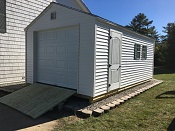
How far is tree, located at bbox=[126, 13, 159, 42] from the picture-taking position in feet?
127

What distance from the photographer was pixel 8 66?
7.96 m

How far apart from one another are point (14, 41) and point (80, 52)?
166 inches

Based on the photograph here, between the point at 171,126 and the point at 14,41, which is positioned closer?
the point at 171,126

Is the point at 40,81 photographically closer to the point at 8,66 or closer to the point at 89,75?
the point at 8,66

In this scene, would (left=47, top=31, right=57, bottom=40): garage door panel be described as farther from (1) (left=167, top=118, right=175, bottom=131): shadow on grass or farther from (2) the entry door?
(1) (left=167, top=118, right=175, bottom=131): shadow on grass

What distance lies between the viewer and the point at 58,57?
6352 millimetres

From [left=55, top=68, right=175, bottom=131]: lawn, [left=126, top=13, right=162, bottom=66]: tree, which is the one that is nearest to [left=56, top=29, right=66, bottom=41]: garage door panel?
[left=55, top=68, right=175, bottom=131]: lawn

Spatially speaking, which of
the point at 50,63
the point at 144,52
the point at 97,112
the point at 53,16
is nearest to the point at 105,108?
Result: the point at 97,112

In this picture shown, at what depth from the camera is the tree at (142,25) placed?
38.8 meters

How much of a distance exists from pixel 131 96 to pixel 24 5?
6.56m

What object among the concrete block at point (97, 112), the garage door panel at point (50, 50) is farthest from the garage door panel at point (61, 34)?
the concrete block at point (97, 112)

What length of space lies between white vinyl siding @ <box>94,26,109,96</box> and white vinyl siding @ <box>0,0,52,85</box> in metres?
4.68

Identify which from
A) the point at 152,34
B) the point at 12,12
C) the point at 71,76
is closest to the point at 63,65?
the point at 71,76

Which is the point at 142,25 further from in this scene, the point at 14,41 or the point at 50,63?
the point at 50,63
